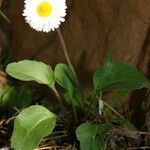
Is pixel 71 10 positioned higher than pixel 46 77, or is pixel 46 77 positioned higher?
pixel 71 10

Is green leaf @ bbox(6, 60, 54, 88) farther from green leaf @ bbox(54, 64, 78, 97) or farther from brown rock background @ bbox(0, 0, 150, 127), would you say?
brown rock background @ bbox(0, 0, 150, 127)

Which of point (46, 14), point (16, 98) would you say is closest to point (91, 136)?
point (46, 14)

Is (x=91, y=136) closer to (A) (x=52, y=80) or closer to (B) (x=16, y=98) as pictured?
(A) (x=52, y=80)

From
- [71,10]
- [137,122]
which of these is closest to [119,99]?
[137,122]

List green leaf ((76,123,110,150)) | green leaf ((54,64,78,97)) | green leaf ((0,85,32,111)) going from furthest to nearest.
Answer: green leaf ((0,85,32,111)) < green leaf ((54,64,78,97)) < green leaf ((76,123,110,150))

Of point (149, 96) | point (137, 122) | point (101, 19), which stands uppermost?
point (101, 19)

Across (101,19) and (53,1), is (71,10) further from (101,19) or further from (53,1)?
(53,1)

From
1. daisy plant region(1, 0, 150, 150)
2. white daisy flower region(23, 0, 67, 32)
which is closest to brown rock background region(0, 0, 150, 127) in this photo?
daisy plant region(1, 0, 150, 150)
